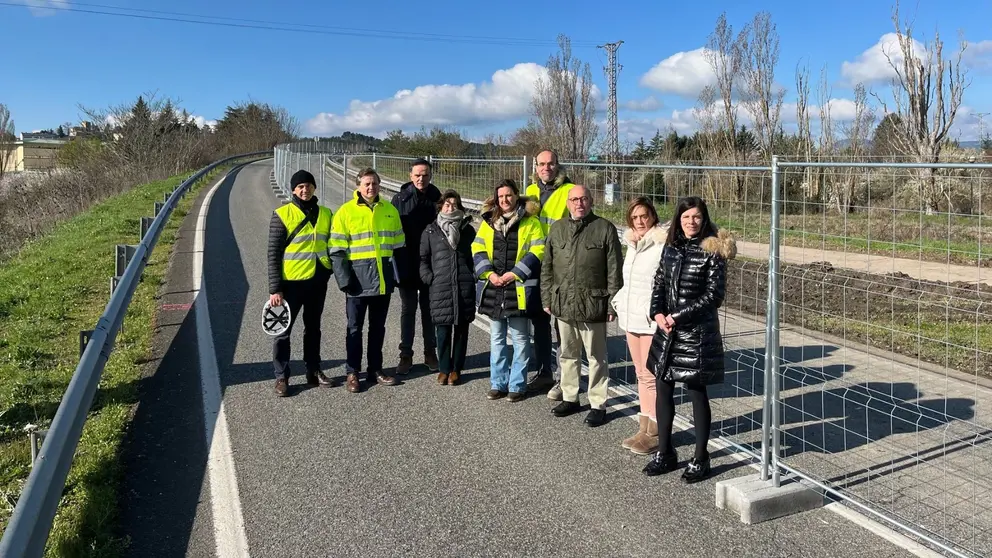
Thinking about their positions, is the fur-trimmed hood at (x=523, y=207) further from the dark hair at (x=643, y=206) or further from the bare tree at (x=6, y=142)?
the bare tree at (x=6, y=142)

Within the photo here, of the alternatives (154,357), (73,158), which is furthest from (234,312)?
(73,158)

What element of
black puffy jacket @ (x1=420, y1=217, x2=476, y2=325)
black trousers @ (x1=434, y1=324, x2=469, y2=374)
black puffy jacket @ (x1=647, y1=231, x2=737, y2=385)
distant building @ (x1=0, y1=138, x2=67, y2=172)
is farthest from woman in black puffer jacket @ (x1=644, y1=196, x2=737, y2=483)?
distant building @ (x1=0, y1=138, x2=67, y2=172)

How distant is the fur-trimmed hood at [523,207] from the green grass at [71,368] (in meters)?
3.21

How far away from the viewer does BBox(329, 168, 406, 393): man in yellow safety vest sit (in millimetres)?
6453

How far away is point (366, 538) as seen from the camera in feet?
12.9

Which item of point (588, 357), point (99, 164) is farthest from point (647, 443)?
point (99, 164)

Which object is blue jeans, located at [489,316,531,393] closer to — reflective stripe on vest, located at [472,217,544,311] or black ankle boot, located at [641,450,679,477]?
reflective stripe on vest, located at [472,217,544,311]

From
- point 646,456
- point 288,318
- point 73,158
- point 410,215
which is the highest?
point 73,158

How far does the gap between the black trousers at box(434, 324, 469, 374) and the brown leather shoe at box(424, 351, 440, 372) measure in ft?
1.72

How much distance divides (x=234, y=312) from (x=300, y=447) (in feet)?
14.7

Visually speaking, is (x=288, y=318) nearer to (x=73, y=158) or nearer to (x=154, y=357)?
(x=154, y=357)

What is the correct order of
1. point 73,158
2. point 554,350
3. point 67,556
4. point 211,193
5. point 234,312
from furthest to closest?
point 73,158
point 211,193
point 234,312
point 554,350
point 67,556

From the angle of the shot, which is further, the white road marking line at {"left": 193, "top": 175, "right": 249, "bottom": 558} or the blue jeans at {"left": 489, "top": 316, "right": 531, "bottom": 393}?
the blue jeans at {"left": 489, "top": 316, "right": 531, "bottom": 393}

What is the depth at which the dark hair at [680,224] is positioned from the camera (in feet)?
14.9
